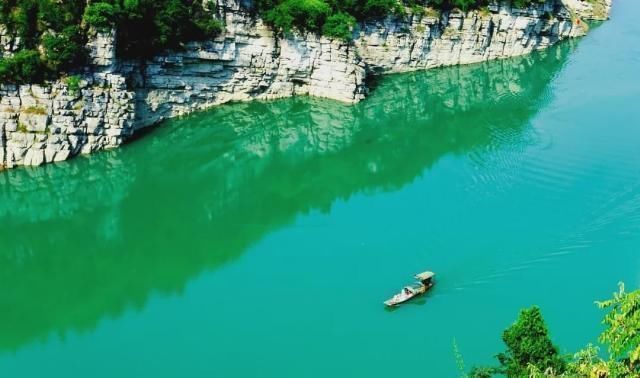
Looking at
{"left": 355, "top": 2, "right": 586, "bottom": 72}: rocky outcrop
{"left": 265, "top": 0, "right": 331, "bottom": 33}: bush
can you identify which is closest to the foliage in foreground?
{"left": 265, "top": 0, "right": 331, "bottom": 33}: bush

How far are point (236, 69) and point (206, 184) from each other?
6684mm

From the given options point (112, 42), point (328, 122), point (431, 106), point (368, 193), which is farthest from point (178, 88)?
point (431, 106)

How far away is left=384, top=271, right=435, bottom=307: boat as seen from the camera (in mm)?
18264

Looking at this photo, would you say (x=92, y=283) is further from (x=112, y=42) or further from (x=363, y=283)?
(x=112, y=42)

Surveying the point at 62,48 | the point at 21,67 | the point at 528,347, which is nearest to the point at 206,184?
the point at 62,48

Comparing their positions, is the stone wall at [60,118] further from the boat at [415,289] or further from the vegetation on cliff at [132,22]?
the boat at [415,289]

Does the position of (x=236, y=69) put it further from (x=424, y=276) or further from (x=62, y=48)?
(x=424, y=276)

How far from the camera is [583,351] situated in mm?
10172

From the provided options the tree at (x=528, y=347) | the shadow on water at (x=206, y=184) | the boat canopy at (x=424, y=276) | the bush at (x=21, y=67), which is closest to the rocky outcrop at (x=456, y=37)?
the shadow on water at (x=206, y=184)

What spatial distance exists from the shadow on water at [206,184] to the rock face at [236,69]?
0.66m

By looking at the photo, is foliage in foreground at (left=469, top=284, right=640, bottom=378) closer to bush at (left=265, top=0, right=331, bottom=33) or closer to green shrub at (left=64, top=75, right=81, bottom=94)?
green shrub at (left=64, top=75, right=81, bottom=94)

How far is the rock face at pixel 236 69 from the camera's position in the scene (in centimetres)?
2458

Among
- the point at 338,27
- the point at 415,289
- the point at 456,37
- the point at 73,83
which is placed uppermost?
the point at 338,27

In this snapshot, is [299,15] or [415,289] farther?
[299,15]
